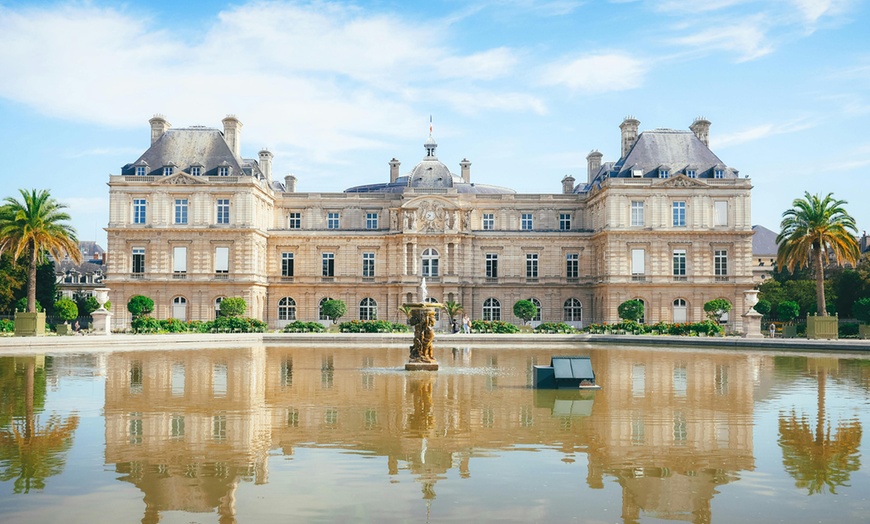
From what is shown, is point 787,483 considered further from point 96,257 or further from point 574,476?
point 96,257

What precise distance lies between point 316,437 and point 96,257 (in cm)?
9597

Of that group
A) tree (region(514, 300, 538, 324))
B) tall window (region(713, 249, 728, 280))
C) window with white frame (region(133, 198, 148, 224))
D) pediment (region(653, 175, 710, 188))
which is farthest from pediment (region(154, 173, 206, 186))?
tall window (region(713, 249, 728, 280))

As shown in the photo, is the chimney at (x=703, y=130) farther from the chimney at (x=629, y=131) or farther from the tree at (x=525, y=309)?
the tree at (x=525, y=309)

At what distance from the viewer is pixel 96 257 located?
331 ft

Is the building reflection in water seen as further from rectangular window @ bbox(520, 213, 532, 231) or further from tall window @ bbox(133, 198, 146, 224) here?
rectangular window @ bbox(520, 213, 532, 231)

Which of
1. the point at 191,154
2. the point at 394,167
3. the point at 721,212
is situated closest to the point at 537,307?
the point at 721,212

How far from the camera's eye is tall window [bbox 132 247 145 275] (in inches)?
2434

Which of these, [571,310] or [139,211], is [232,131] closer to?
[139,211]

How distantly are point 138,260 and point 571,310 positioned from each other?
3336cm

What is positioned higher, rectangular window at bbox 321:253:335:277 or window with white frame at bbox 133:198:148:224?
window with white frame at bbox 133:198:148:224

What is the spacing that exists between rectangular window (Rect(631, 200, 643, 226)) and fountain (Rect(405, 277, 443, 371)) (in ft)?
127

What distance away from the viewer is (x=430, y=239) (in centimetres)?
6475

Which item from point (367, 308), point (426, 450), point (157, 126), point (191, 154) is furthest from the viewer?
point (367, 308)

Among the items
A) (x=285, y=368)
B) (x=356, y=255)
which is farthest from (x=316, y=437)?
(x=356, y=255)
